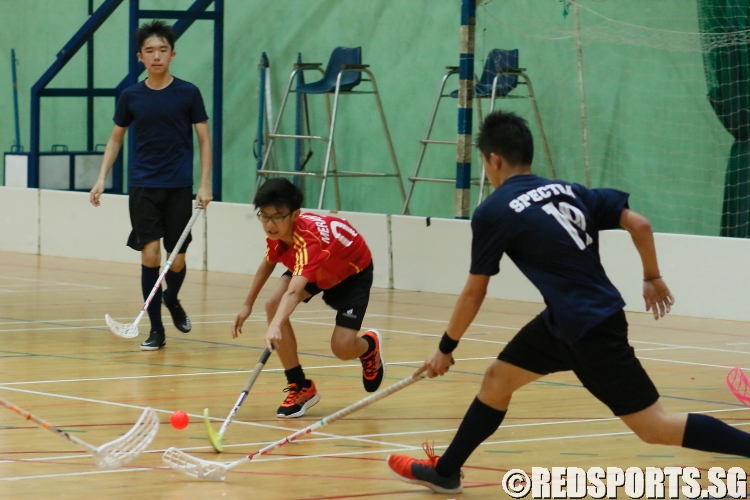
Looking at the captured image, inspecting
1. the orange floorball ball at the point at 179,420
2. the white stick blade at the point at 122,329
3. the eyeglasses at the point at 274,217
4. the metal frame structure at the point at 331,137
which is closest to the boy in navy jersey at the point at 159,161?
the white stick blade at the point at 122,329

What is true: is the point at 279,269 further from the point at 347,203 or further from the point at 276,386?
the point at 276,386

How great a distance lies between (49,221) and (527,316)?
566 centimetres

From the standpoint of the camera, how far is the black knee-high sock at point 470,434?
14.2 ft

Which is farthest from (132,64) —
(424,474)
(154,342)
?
(424,474)

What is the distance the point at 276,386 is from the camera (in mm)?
6527

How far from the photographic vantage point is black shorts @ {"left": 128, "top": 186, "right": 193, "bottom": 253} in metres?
7.80

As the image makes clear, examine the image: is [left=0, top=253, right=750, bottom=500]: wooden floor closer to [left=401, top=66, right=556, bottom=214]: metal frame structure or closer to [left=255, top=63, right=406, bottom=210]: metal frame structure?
[left=401, top=66, right=556, bottom=214]: metal frame structure

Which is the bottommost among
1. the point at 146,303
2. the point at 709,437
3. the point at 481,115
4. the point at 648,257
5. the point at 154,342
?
the point at 154,342

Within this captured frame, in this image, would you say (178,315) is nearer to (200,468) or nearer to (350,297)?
(350,297)

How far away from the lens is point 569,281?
161 inches

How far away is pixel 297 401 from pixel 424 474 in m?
1.47

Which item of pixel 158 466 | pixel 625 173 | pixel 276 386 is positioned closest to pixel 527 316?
pixel 625 173

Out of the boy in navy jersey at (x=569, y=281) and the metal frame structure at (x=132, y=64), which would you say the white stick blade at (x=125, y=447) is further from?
the metal frame structure at (x=132, y=64)

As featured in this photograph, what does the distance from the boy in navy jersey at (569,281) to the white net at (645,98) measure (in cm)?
636
